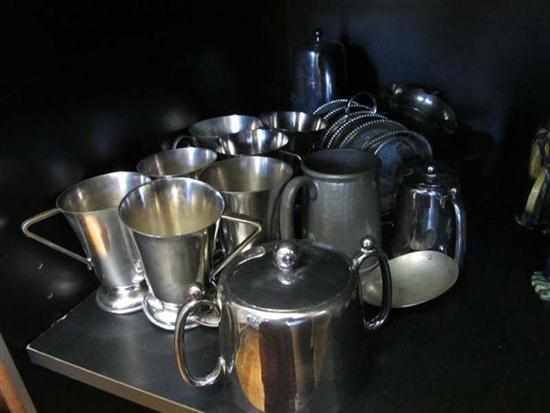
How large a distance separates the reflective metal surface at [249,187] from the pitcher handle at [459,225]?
23cm

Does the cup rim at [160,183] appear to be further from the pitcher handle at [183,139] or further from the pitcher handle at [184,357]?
the pitcher handle at [183,139]

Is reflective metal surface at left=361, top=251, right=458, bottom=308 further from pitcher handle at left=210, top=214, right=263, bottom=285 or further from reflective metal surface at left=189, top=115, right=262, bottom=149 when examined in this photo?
reflective metal surface at left=189, top=115, right=262, bottom=149

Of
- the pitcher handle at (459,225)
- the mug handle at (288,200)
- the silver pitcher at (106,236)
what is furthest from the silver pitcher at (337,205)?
the silver pitcher at (106,236)

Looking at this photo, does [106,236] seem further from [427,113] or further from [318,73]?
[427,113]

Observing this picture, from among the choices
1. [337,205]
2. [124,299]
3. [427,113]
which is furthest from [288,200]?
[427,113]

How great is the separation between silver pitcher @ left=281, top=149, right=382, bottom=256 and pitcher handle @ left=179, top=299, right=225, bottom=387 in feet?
0.60

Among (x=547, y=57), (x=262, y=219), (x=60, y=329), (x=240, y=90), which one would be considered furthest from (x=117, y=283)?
(x=547, y=57)

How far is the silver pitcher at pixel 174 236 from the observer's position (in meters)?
0.59

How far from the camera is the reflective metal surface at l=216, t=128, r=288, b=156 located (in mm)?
838

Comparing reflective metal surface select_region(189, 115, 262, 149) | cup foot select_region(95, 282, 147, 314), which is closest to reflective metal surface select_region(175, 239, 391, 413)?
cup foot select_region(95, 282, 147, 314)

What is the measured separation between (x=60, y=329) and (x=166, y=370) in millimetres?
188

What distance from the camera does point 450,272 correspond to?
71 cm

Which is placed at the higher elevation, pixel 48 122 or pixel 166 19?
pixel 166 19

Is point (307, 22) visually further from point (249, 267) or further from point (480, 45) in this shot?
point (249, 267)
